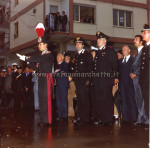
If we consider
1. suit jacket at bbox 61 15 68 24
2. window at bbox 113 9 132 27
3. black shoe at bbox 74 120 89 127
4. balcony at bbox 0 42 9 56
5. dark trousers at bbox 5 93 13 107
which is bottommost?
black shoe at bbox 74 120 89 127

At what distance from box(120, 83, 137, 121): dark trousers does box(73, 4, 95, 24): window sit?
12629mm

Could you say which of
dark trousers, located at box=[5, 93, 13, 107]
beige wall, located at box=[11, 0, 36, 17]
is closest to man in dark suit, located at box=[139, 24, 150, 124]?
dark trousers, located at box=[5, 93, 13, 107]

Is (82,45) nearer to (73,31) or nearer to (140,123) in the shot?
(140,123)

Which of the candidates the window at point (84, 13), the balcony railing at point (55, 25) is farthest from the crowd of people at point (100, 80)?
the window at point (84, 13)

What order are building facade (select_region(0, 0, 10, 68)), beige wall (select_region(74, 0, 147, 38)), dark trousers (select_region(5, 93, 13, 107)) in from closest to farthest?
dark trousers (select_region(5, 93, 13, 107))
beige wall (select_region(74, 0, 147, 38))
building facade (select_region(0, 0, 10, 68))

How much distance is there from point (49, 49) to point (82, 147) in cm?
303

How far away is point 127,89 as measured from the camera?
19.2 ft

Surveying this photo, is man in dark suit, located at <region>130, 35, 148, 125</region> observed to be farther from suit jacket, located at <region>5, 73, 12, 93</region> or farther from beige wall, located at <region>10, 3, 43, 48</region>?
beige wall, located at <region>10, 3, 43, 48</region>

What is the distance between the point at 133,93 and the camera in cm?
580

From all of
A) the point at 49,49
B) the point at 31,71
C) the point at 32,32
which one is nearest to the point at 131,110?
the point at 49,49

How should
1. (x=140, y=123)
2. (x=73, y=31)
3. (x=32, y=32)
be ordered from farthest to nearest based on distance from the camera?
1. (x=32, y=32)
2. (x=73, y=31)
3. (x=140, y=123)

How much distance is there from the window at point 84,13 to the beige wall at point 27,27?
269cm

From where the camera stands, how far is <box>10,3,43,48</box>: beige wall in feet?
61.7

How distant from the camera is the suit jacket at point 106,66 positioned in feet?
17.9
